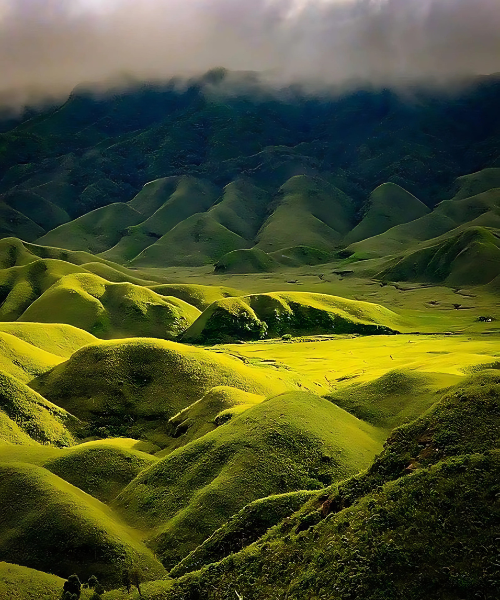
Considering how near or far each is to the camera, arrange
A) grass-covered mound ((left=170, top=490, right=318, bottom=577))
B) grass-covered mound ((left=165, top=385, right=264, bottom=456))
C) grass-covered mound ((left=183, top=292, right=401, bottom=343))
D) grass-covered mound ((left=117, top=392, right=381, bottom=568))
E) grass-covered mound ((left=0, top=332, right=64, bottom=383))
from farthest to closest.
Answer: grass-covered mound ((left=183, top=292, right=401, bottom=343)) → grass-covered mound ((left=0, top=332, right=64, bottom=383)) → grass-covered mound ((left=165, top=385, right=264, bottom=456)) → grass-covered mound ((left=117, top=392, right=381, bottom=568)) → grass-covered mound ((left=170, top=490, right=318, bottom=577))

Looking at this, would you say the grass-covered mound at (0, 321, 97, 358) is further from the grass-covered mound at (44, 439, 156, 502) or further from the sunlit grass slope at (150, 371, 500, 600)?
the sunlit grass slope at (150, 371, 500, 600)

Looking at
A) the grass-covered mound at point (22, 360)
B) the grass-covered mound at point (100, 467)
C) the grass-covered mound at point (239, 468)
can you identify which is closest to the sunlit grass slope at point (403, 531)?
the grass-covered mound at point (239, 468)

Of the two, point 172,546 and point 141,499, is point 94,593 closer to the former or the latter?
point 172,546

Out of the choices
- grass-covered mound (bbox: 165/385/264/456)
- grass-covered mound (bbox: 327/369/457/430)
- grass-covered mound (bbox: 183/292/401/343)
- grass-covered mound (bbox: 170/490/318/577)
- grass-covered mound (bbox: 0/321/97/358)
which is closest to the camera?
grass-covered mound (bbox: 170/490/318/577)

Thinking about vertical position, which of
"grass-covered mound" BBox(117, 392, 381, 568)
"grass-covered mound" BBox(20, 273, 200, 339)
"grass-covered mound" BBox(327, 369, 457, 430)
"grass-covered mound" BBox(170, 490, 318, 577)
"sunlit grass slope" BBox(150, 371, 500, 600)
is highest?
"sunlit grass slope" BBox(150, 371, 500, 600)

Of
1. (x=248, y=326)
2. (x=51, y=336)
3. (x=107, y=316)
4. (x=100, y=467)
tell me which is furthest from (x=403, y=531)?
(x=107, y=316)

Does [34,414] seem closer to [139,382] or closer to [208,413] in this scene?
[139,382]

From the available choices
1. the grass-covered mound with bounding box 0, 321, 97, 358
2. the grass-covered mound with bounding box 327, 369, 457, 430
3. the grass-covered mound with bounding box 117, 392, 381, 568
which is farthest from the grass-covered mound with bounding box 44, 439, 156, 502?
the grass-covered mound with bounding box 0, 321, 97, 358

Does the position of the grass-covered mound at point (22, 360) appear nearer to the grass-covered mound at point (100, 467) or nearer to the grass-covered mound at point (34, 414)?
the grass-covered mound at point (34, 414)

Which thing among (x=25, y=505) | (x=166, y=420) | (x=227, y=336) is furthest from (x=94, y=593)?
(x=227, y=336)
